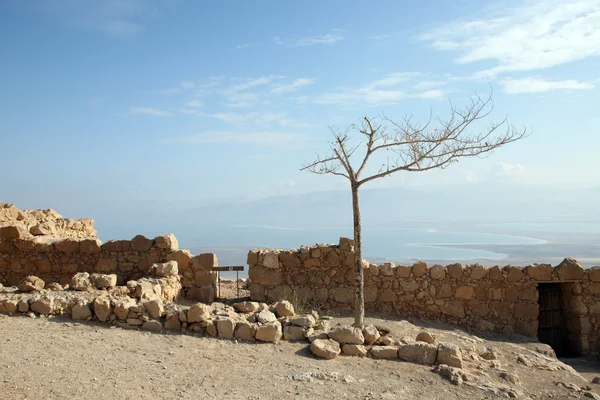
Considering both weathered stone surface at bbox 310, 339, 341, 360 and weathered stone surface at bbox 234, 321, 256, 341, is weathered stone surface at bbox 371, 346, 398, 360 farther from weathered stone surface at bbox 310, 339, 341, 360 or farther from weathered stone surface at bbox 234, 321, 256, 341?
weathered stone surface at bbox 234, 321, 256, 341

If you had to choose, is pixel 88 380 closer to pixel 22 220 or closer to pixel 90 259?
pixel 90 259

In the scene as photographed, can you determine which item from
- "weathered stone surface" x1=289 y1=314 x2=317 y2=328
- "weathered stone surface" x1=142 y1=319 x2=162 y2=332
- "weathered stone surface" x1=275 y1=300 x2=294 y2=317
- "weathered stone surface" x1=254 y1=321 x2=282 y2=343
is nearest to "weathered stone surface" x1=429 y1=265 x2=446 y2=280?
"weathered stone surface" x1=275 y1=300 x2=294 y2=317

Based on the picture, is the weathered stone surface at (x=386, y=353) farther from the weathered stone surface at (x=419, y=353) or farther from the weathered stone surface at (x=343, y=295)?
the weathered stone surface at (x=343, y=295)

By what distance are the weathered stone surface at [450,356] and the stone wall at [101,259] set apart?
233 inches

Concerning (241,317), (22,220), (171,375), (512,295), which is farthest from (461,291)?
(22,220)

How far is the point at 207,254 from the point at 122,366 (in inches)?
224

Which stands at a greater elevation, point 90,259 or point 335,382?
point 90,259

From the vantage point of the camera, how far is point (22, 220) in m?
15.0

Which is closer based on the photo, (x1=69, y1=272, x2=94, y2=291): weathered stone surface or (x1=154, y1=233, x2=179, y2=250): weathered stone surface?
(x1=69, y1=272, x2=94, y2=291): weathered stone surface

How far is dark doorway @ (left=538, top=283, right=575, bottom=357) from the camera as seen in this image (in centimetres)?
1267

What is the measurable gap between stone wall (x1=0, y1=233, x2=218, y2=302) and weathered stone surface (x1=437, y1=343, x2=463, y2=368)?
5912 mm

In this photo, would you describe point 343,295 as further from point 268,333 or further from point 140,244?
point 140,244

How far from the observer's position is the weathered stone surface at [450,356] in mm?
7621

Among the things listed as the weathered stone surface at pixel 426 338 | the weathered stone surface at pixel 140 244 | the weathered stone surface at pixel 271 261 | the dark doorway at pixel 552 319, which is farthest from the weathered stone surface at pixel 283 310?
the dark doorway at pixel 552 319
